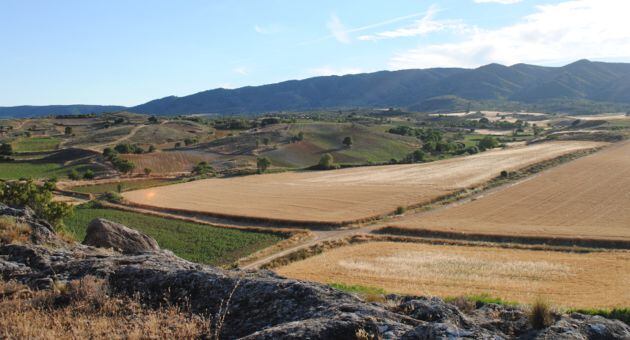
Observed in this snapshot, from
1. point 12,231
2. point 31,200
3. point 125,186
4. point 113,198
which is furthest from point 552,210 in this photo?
point 125,186

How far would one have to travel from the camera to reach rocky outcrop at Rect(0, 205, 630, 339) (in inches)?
244

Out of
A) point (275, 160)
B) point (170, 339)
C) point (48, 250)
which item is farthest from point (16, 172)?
point (170, 339)

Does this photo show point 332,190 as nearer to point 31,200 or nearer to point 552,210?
point 552,210

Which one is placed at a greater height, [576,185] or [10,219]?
[10,219]

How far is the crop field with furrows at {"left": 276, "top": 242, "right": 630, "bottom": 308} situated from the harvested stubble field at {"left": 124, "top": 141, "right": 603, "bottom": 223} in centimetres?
1411

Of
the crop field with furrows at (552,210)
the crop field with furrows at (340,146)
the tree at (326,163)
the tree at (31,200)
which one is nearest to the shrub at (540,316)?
the tree at (31,200)

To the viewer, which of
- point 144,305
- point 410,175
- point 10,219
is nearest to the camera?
point 144,305

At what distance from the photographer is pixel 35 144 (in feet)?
415

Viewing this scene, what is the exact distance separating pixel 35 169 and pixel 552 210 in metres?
93.3

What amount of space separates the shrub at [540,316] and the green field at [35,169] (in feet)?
319

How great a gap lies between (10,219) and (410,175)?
2972 inches

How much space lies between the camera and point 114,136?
468 feet

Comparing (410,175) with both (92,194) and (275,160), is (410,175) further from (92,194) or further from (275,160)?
(92,194)

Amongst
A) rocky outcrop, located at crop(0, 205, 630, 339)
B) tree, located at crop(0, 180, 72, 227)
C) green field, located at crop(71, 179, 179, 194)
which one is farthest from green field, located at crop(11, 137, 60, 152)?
rocky outcrop, located at crop(0, 205, 630, 339)
